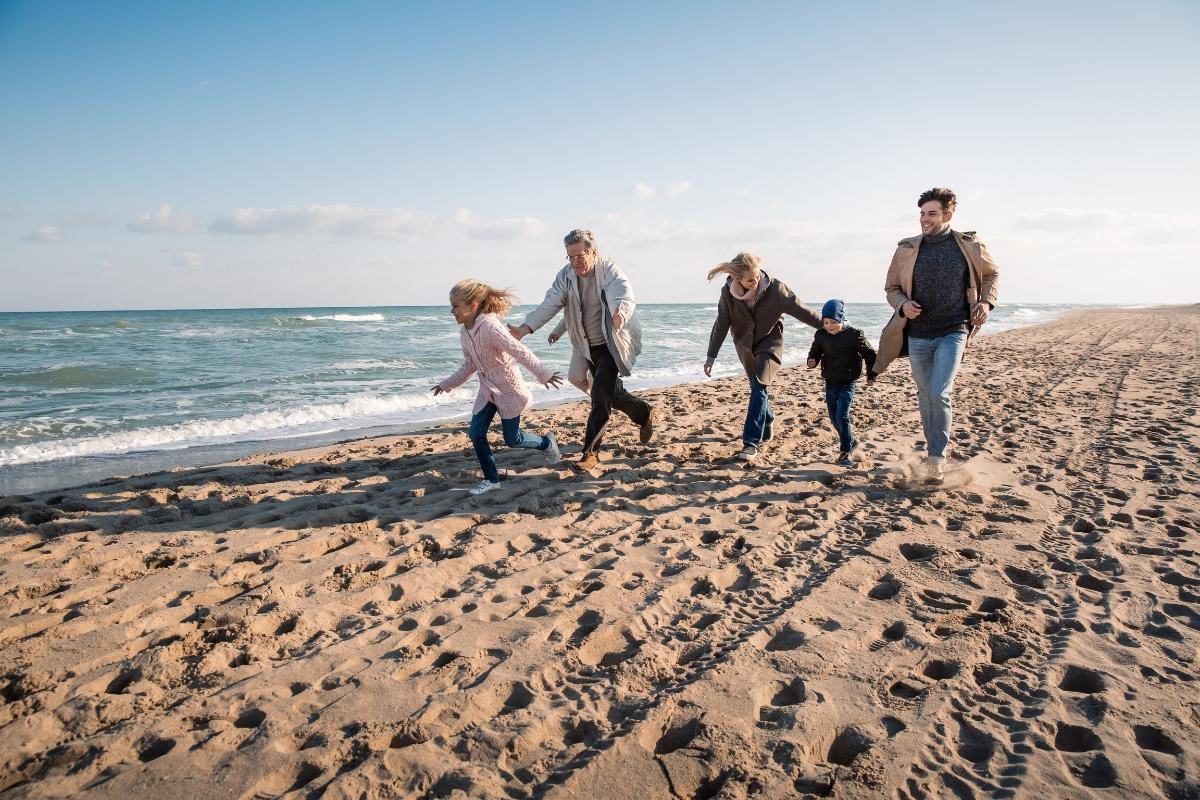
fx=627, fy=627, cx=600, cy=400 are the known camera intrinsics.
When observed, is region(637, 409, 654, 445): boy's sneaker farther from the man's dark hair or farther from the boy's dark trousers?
the man's dark hair

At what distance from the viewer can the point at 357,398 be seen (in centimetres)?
1092

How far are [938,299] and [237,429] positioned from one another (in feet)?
27.8

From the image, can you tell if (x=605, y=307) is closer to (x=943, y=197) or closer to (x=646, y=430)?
(x=646, y=430)

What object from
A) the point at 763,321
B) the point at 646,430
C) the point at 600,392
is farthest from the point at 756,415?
the point at 600,392

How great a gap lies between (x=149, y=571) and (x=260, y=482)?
1.86 m

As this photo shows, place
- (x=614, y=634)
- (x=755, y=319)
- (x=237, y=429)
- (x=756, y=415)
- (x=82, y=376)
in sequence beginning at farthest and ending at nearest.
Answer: (x=82, y=376) → (x=237, y=429) → (x=756, y=415) → (x=755, y=319) → (x=614, y=634)

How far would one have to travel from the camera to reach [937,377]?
185 inches

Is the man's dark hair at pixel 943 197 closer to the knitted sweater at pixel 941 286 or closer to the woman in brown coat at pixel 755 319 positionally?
the knitted sweater at pixel 941 286

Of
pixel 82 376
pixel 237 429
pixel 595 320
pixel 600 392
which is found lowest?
pixel 237 429

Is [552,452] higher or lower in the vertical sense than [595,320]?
lower

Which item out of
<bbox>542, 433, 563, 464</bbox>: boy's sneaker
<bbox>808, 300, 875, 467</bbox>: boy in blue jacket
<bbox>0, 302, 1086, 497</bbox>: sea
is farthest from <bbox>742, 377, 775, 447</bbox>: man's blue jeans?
<bbox>0, 302, 1086, 497</bbox>: sea

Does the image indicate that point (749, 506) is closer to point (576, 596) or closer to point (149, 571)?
point (576, 596)

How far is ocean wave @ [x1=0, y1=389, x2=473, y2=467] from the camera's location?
7.29 meters

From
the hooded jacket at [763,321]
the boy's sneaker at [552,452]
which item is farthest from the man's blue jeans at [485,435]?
the hooded jacket at [763,321]
